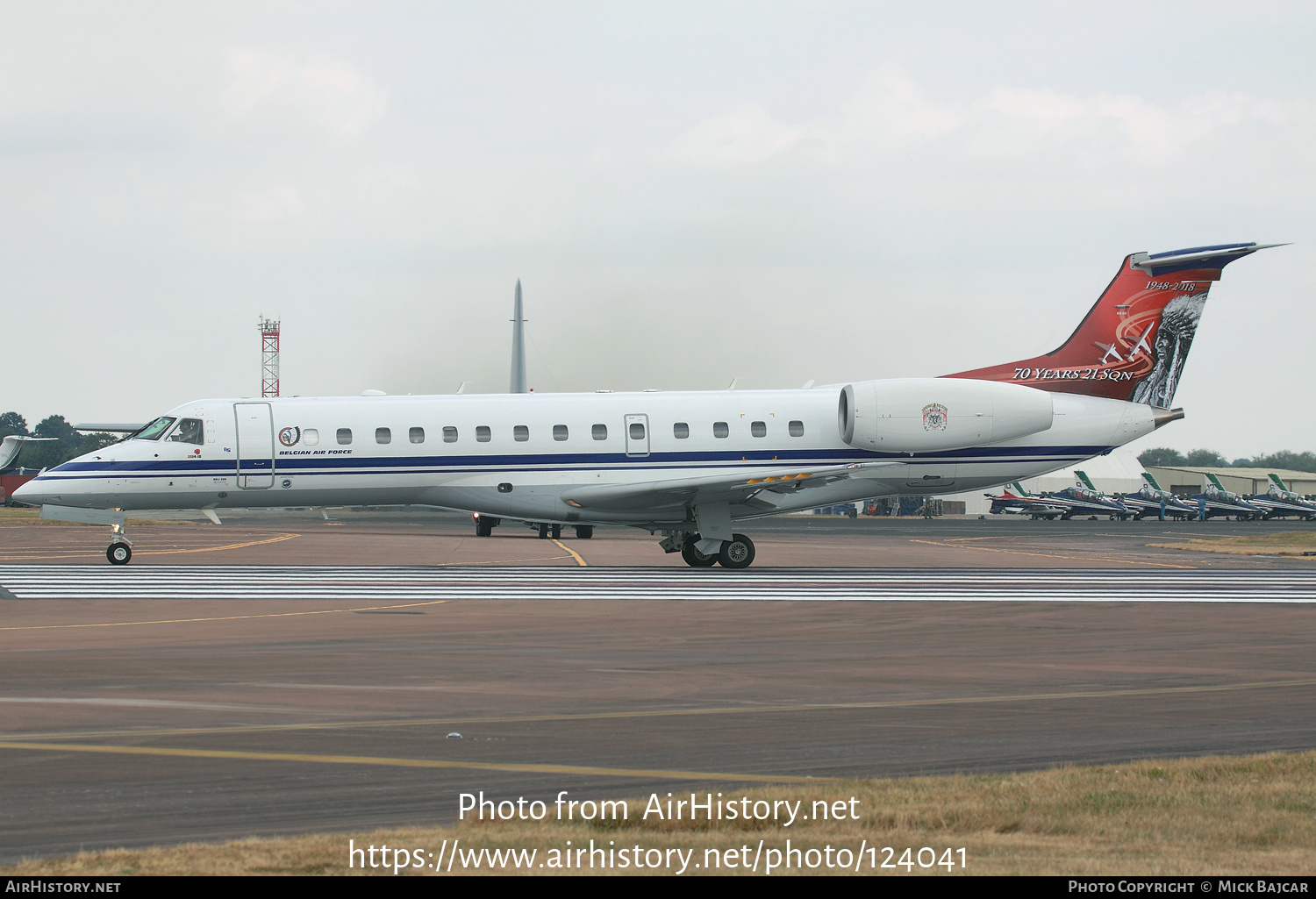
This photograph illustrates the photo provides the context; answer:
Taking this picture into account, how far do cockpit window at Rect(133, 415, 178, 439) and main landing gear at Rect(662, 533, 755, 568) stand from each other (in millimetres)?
11825

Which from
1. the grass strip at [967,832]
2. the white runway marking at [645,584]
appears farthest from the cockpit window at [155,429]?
the grass strip at [967,832]

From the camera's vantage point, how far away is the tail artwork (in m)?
29.9

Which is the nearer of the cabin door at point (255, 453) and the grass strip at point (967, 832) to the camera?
the grass strip at point (967, 832)

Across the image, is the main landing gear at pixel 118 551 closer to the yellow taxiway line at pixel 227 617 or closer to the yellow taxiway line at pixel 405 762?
the yellow taxiway line at pixel 227 617

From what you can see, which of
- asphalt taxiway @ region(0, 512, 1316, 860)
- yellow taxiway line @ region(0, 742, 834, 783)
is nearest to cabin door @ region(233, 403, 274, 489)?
asphalt taxiway @ region(0, 512, 1316, 860)

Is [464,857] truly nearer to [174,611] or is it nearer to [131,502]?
[174,611]

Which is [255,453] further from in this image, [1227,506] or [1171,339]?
[1227,506]

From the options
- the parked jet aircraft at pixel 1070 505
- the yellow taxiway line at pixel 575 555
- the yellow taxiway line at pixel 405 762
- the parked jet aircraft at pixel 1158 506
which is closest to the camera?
the yellow taxiway line at pixel 405 762

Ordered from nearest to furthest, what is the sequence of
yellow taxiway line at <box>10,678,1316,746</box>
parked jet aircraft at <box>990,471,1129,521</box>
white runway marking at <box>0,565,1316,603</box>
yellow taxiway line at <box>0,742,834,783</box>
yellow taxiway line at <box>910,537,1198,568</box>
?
yellow taxiway line at <box>0,742,834,783</box> → yellow taxiway line at <box>10,678,1316,746</box> → white runway marking at <box>0,565,1316,603</box> → yellow taxiway line at <box>910,537,1198,568</box> → parked jet aircraft at <box>990,471,1129,521</box>

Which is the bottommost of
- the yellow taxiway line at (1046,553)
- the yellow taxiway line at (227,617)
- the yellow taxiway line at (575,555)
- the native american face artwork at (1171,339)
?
the yellow taxiway line at (1046,553)

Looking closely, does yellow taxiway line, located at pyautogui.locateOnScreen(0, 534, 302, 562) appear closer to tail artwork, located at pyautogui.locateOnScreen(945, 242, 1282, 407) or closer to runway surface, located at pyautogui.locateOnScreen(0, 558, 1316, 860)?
runway surface, located at pyautogui.locateOnScreen(0, 558, 1316, 860)

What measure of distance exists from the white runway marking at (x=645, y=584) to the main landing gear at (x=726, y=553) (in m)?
0.62

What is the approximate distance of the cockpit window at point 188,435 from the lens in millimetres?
27031

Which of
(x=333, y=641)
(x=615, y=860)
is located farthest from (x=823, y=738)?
(x=333, y=641)
